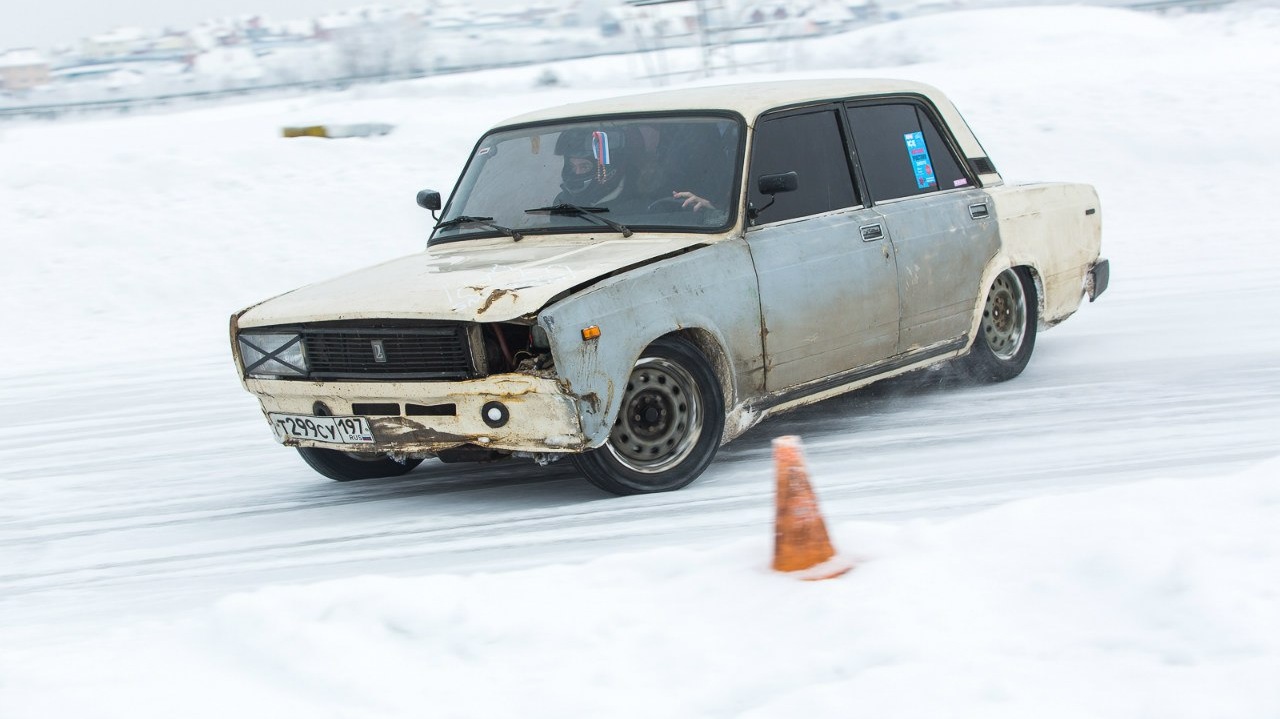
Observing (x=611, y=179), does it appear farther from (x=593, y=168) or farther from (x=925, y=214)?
(x=925, y=214)

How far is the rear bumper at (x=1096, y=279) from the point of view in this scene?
8.59 m

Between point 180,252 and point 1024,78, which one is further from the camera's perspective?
point 1024,78

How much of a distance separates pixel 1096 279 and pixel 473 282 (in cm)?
450

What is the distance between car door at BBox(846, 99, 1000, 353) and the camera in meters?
6.96

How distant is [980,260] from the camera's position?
7.45 meters

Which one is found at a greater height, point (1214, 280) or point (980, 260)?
point (980, 260)

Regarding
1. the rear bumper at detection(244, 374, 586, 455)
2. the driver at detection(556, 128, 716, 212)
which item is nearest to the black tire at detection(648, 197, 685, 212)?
the driver at detection(556, 128, 716, 212)

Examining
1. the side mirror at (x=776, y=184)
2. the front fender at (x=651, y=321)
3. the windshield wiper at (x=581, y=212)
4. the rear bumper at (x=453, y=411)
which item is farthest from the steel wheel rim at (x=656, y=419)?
the side mirror at (x=776, y=184)

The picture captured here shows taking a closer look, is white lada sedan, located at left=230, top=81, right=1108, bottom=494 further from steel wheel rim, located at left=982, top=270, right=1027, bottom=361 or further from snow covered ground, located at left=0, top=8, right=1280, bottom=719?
snow covered ground, located at left=0, top=8, right=1280, bottom=719

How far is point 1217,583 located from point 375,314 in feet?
10.4

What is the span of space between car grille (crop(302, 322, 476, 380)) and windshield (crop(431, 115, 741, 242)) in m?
1.18

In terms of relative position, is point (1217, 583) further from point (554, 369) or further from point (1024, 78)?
point (1024, 78)

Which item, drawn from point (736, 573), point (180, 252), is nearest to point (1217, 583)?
point (736, 573)

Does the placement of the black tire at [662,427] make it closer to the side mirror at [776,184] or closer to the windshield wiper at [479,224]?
the side mirror at [776,184]
